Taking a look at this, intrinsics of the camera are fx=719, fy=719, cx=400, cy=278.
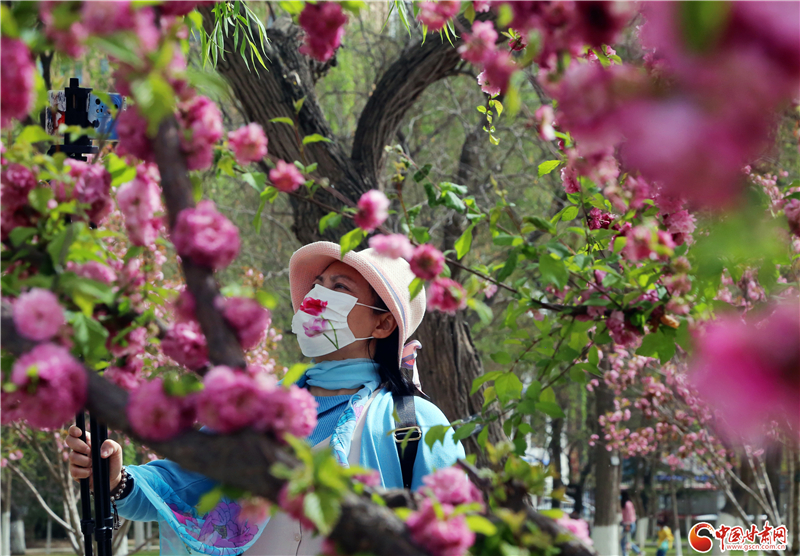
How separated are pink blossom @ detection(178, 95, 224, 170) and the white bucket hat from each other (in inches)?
57.4

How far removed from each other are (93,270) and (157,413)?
0.27m

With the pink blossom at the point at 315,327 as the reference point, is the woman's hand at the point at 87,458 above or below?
below

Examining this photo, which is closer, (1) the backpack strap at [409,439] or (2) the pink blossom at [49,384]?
(2) the pink blossom at [49,384]

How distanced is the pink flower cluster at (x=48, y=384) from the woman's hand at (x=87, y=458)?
49.3 inches

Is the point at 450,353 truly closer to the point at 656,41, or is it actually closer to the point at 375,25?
the point at 656,41

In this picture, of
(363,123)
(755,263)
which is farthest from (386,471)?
(363,123)

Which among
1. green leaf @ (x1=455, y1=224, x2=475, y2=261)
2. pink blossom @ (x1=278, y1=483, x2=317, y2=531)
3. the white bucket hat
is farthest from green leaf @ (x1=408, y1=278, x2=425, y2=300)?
the white bucket hat

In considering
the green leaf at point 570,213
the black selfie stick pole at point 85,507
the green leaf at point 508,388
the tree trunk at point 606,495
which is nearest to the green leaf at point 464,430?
the green leaf at point 508,388

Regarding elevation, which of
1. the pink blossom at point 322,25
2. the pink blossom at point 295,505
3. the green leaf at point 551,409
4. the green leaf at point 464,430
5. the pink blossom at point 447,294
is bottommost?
the pink blossom at point 295,505

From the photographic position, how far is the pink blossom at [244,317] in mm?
1094

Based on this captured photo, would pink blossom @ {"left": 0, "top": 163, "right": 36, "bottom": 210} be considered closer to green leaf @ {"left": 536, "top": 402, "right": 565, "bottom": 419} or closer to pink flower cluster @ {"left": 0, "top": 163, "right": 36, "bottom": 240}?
pink flower cluster @ {"left": 0, "top": 163, "right": 36, "bottom": 240}

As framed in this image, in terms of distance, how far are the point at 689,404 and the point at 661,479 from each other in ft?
59.0

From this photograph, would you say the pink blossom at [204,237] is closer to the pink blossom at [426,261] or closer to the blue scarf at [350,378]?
the pink blossom at [426,261]
